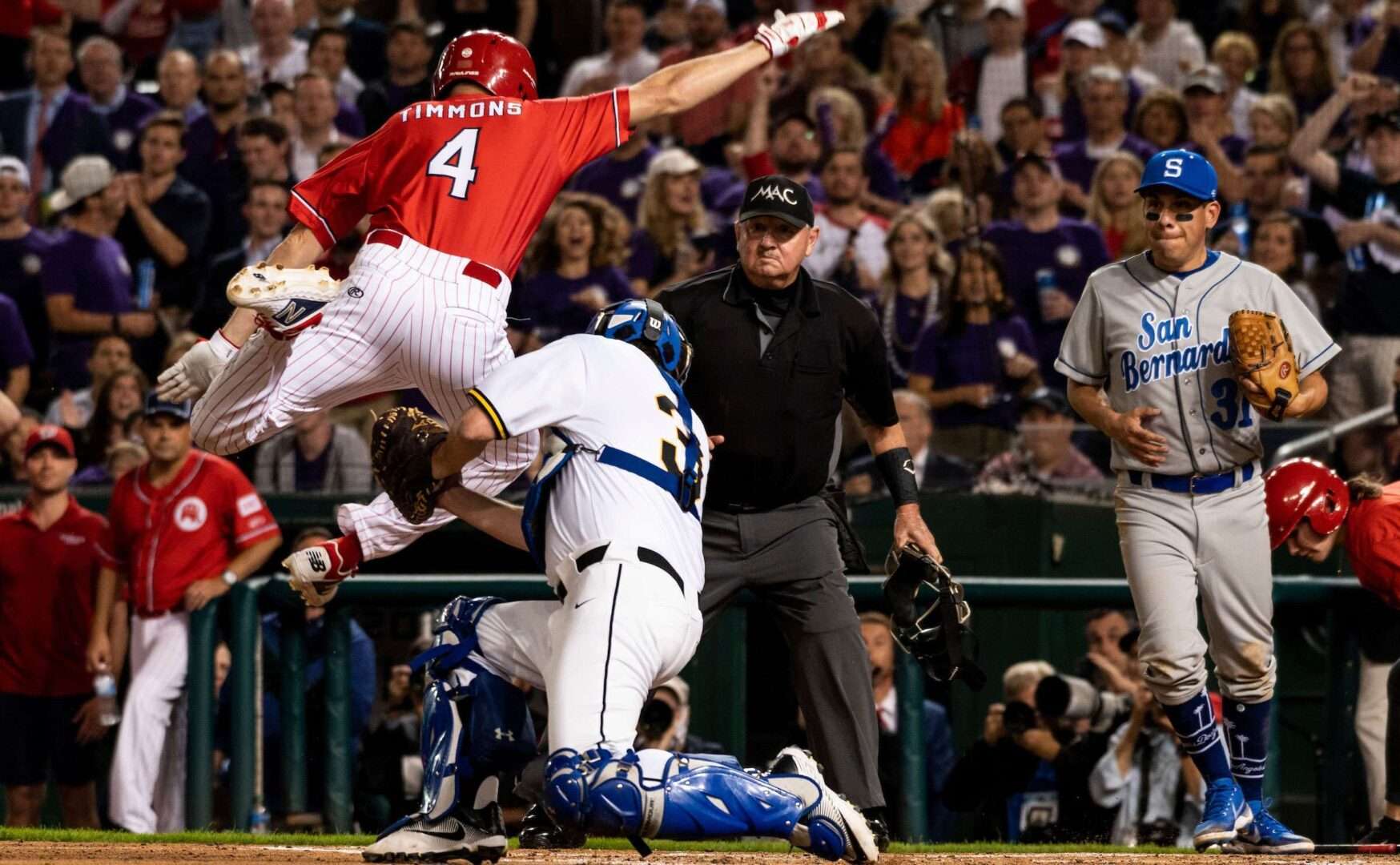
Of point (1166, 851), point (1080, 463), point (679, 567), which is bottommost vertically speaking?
point (1166, 851)

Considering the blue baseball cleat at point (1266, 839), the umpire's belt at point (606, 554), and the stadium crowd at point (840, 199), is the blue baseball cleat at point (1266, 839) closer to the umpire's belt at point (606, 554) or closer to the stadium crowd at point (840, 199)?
the stadium crowd at point (840, 199)

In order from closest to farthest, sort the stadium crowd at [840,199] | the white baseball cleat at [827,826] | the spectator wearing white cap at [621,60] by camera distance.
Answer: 1. the white baseball cleat at [827,826]
2. the stadium crowd at [840,199]
3. the spectator wearing white cap at [621,60]

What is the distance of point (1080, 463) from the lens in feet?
29.5

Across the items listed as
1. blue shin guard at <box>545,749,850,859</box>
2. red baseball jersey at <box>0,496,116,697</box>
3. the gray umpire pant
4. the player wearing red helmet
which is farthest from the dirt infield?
red baseball jersey at <box>0,496,116,697</box>

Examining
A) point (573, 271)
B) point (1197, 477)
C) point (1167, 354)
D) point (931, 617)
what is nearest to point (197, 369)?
point (931, 617)

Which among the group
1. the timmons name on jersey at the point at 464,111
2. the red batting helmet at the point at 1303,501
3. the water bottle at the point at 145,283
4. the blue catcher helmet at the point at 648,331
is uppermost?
the water bottle at the point at 145,283

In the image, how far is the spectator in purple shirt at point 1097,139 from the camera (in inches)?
443

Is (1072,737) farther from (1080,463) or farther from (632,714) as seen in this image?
(632,714)

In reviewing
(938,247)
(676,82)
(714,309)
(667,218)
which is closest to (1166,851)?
(714,309)

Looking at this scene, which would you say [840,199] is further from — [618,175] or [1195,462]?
[1195,462]

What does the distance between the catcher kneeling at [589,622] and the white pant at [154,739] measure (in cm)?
309

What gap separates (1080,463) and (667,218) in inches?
111

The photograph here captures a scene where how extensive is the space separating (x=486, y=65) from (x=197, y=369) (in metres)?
1.26

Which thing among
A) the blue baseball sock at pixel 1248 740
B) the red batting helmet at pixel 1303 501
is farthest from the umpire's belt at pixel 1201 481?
the blue baseball sock at pixel 1248 740
